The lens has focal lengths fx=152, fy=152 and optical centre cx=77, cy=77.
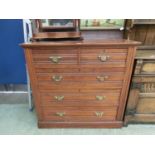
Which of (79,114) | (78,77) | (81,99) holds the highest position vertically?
(78,77)

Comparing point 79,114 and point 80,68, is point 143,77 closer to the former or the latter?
point 80,68

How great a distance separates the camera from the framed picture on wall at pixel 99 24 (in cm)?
170

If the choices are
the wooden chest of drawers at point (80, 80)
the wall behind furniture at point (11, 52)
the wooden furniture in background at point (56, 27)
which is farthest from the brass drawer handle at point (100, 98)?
the wall behind furniture at point (11, 52)

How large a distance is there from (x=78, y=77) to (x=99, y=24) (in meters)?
0.70

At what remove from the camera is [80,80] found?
147 centimetres

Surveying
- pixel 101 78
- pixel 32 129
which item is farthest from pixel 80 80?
pixel 32 129

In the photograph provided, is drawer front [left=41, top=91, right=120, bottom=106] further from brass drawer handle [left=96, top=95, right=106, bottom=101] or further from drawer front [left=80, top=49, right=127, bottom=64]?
drawer front [left=80, top=49, right=127, bottom=64]

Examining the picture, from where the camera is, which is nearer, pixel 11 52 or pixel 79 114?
pixel 79 114

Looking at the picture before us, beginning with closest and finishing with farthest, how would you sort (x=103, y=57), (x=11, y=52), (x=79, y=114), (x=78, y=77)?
(x=103, y=57)
(x=78, y=77)
(x=79, y=114)
(x=11, y=52)

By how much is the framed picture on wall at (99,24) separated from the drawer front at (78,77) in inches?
24.1

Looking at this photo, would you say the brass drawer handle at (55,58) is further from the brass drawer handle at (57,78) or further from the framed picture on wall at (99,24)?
the framed picture on wall at (99,24)

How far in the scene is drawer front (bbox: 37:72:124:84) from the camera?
1440mm

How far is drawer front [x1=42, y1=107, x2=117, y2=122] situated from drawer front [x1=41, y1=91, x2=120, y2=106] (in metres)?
0.07

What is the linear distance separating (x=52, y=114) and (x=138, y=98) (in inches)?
37.3
